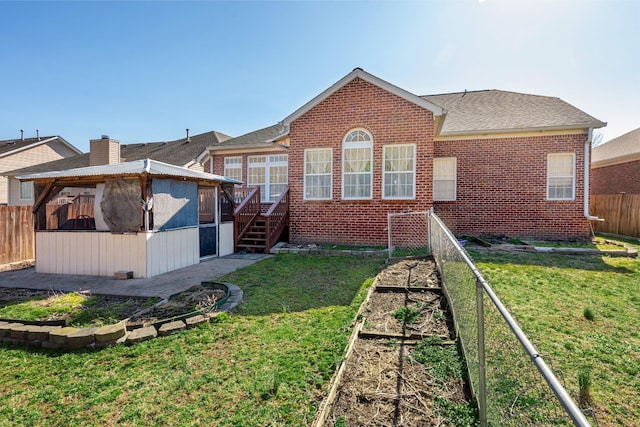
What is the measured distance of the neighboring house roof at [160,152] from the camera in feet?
64.5

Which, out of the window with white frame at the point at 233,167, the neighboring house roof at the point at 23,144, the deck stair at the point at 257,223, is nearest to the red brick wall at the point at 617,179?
the deck stair at the point at 257,223

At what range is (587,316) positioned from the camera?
452cm

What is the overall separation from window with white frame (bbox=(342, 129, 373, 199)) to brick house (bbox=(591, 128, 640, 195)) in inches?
601

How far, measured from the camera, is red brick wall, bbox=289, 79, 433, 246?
10.0m

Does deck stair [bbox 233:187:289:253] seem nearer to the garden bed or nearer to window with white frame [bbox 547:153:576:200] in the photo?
the garden bed

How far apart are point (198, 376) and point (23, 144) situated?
1229 inches

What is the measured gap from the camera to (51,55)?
1192cm

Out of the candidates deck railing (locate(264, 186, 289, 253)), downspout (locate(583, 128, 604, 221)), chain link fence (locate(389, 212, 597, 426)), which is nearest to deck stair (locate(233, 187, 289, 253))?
deck railing (locate(264, 186, 289, 253))

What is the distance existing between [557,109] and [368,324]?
12.8 metres

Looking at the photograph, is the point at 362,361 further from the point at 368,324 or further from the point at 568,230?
the point at 568,230

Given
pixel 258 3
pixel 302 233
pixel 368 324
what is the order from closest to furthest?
pixel 368 324
pixel 258 3
pixel 302 233

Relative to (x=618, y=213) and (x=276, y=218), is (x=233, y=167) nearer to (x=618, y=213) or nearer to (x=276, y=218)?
(x=276, y=218)

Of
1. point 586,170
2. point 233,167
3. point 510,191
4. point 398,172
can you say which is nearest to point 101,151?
point 233,167

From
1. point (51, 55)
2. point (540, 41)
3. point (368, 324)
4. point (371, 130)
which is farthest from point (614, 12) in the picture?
point (51, 55)
